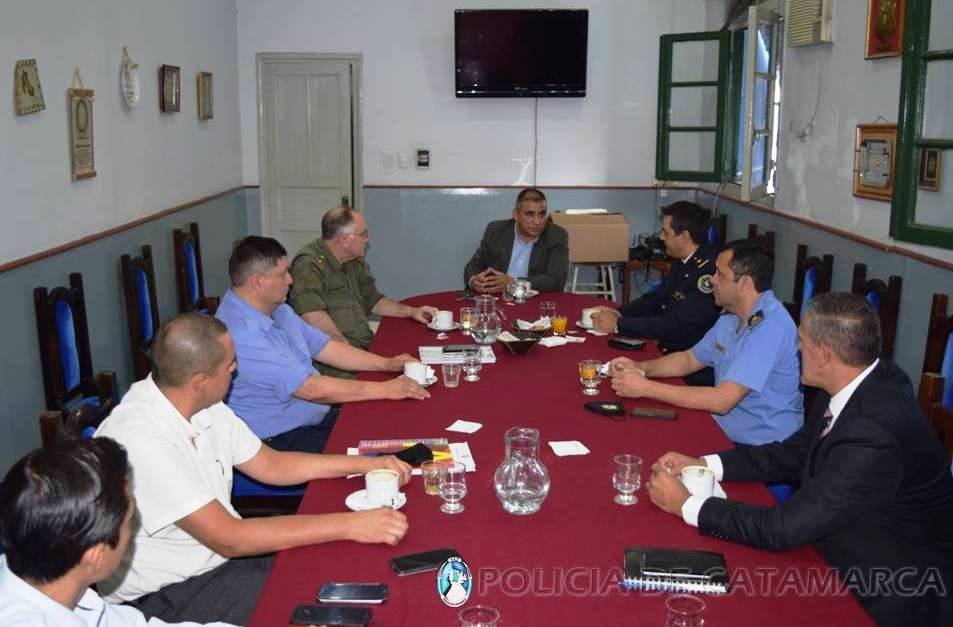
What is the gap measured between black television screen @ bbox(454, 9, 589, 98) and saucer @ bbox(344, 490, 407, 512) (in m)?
6.15

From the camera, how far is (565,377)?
341 cm

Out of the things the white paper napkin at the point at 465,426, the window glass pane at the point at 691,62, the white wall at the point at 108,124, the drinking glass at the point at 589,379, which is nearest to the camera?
the white paper napkin at the point at 465,426

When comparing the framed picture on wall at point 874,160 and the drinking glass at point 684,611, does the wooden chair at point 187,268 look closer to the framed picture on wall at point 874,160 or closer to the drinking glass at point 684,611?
the framed picture on wall at point 874,160

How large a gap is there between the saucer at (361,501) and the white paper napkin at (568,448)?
514 millimetres

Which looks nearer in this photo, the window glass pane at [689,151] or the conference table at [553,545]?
the conference table at [553,545]

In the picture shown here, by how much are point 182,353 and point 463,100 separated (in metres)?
6.28

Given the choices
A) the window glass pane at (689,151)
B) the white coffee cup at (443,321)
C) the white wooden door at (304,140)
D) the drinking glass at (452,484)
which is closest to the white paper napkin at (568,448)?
the drinking glass at (452,484)

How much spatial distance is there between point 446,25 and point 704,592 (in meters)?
6.99

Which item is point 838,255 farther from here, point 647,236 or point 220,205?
point 220,205

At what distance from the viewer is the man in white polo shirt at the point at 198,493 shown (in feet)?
6.95

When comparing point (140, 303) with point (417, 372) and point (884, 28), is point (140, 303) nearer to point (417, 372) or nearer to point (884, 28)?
point (417, 372)

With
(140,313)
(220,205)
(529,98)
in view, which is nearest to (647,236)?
(529,98)

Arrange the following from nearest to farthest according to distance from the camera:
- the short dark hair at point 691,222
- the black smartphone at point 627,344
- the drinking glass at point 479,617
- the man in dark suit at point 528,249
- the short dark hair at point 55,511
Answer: the short dark hair at point 55,511, the drinking glass at point 479,617, the black smartphone at point 627,344, the short dark hair at point 691,222, the man in dark suit at point 528,249

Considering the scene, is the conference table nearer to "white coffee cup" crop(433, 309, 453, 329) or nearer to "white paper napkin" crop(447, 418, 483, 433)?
"white paper napkin" crop(447, 418, 483, 433)
